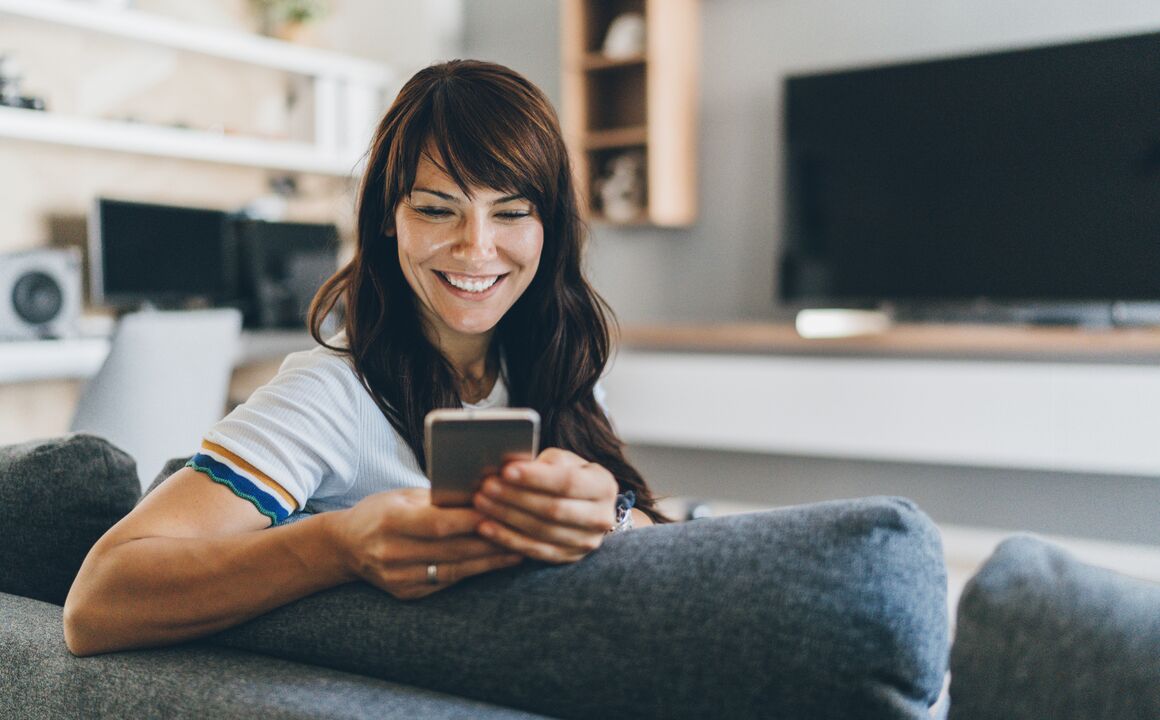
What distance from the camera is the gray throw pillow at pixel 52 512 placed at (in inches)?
34.4

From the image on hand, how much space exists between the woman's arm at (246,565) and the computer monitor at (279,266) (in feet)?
11.0

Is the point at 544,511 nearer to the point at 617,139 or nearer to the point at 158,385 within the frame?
the point at 158,385

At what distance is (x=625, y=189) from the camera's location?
3805 millimetres

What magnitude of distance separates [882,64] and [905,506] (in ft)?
9.93

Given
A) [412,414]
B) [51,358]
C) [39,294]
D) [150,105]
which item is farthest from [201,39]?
[412,414]

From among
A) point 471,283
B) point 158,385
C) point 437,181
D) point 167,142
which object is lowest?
point 158,385

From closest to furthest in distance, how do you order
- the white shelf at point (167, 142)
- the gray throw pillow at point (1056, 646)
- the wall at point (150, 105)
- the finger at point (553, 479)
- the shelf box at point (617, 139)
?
the gray throw pillow at point (1056, 646), the finger at point (553, 479), the white shelf at point (167, 142), the wall at point (150, 105), the shelf box at point (617, 139)

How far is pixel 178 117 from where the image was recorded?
4074mm

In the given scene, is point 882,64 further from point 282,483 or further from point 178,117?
point 282,483

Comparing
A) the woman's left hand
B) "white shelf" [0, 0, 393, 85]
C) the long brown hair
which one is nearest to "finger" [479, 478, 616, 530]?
A: the woman's left hand

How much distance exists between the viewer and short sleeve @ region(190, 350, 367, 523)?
2.64 ft

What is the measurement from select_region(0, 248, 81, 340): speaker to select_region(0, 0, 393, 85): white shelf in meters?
0.82

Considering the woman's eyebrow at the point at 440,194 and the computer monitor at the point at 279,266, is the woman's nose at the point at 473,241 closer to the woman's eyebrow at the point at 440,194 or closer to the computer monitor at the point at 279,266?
the woman's eyebrow at the point at 440,194

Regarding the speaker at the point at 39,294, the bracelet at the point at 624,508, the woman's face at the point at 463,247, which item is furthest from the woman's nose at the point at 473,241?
the speaker at the point at 39,294
